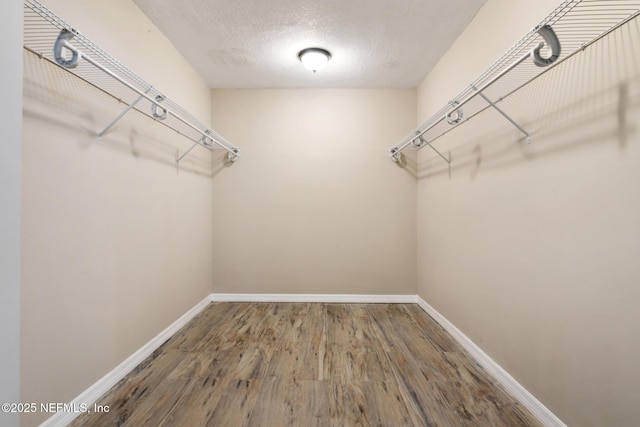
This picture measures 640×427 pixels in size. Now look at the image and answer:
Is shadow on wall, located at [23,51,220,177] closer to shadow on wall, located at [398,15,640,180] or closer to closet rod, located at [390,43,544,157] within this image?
closet rod, located at [390,43,544,157]

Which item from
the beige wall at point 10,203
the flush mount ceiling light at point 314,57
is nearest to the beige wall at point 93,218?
the beige wall at point 10,203

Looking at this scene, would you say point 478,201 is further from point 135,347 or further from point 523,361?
point 135,347

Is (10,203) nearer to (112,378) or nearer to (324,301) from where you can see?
(112,378)

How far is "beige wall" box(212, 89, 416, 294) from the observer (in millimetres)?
3100

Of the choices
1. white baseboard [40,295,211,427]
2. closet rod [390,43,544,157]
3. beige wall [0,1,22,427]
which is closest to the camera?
beige wall [0,1,22,427]

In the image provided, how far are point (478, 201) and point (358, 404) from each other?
141 cm

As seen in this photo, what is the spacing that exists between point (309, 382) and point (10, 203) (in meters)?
1.52

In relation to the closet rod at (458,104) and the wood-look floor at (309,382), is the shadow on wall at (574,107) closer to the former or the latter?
the closet rod at (458,104)

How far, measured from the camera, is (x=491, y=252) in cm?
174

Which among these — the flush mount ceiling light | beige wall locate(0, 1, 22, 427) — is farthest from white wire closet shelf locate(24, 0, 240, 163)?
the flush mount ceiling light

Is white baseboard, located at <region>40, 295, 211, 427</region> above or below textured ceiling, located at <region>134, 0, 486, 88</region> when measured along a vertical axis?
below

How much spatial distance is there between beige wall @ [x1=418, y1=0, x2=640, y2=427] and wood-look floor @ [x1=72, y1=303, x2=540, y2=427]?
0.95ft

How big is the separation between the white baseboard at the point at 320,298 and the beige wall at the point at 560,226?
3.32 feet

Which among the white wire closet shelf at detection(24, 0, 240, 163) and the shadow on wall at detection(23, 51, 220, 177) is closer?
the white wire closet shelf at detection(24, 0, 240, 163)
